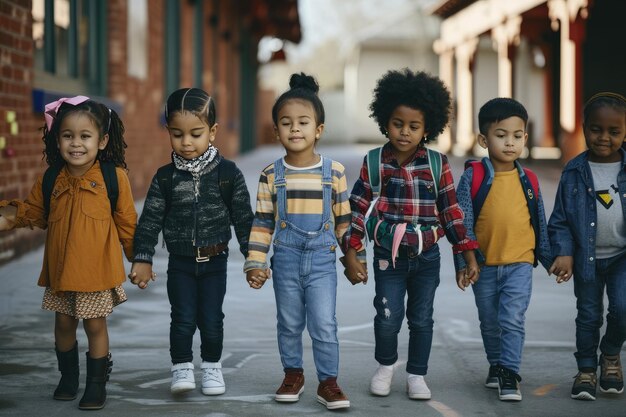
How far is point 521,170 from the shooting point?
14.5 ft

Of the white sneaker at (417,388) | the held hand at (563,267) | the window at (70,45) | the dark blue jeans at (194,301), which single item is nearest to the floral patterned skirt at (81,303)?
the dark blue jeans at (194,301)

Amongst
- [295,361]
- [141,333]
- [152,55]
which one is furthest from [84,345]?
[152,55]

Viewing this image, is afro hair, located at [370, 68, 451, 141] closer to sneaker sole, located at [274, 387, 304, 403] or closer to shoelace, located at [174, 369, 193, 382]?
sneaker sole, located at [274, 387, 304, 403]

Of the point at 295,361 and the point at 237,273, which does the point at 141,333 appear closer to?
the point at 295,361

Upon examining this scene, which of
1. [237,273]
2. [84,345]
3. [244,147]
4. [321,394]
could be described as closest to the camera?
[321,394]

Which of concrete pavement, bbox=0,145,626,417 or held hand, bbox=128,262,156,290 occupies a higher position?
held hand, bbox=128,262,156,290

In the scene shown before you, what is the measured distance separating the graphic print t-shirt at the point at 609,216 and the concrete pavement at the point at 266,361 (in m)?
0.65

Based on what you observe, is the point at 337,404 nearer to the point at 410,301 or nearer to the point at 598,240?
the point at 410,301

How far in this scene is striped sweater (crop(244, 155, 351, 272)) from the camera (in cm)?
416

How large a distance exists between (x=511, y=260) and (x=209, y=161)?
A: 4.54 ft

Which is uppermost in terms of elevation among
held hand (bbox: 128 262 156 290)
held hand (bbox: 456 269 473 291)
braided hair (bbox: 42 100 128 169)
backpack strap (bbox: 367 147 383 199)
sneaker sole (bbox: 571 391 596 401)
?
braided hair (bbox: 42 100 128 169)

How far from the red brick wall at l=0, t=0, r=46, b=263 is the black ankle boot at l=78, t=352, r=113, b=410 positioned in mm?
3319

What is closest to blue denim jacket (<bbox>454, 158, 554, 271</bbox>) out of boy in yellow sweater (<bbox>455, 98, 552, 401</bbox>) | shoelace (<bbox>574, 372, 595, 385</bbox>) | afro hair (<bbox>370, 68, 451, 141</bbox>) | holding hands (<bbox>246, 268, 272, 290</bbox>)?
boy in yellow sweater (<bbox>455, 98, 552, 401</bbox>)

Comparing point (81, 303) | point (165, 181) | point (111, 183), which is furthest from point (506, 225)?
point (81, 303)
